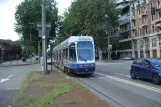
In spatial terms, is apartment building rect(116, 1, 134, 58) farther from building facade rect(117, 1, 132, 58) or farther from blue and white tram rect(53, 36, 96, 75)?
blue and white tram rect(53, 36, 96, 75)

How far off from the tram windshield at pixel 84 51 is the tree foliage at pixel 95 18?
50041mm

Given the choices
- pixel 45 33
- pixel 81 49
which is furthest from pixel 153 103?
pixel 45 33

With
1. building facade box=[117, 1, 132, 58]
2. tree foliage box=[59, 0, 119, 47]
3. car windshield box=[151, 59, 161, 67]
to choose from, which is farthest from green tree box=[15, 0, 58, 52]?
car windshield box=[151, 59, 161, 67]

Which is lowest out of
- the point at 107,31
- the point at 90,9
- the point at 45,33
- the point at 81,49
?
the point at 81,49

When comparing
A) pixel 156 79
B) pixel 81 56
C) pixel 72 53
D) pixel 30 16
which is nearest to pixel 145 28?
pixel 30 16

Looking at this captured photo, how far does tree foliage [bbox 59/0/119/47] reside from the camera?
72000 millimetres

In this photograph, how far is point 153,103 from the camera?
392 inches

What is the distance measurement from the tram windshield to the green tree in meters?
45.4

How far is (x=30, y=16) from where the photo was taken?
6794 centimetres

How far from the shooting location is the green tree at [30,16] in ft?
221

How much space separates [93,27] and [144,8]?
50.8ft

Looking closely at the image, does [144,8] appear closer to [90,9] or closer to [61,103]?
[90,9]

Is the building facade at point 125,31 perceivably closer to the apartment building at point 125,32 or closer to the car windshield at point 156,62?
the apartment building at point 125,32

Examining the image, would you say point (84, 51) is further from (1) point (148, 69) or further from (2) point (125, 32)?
(2) point (125, 32)
